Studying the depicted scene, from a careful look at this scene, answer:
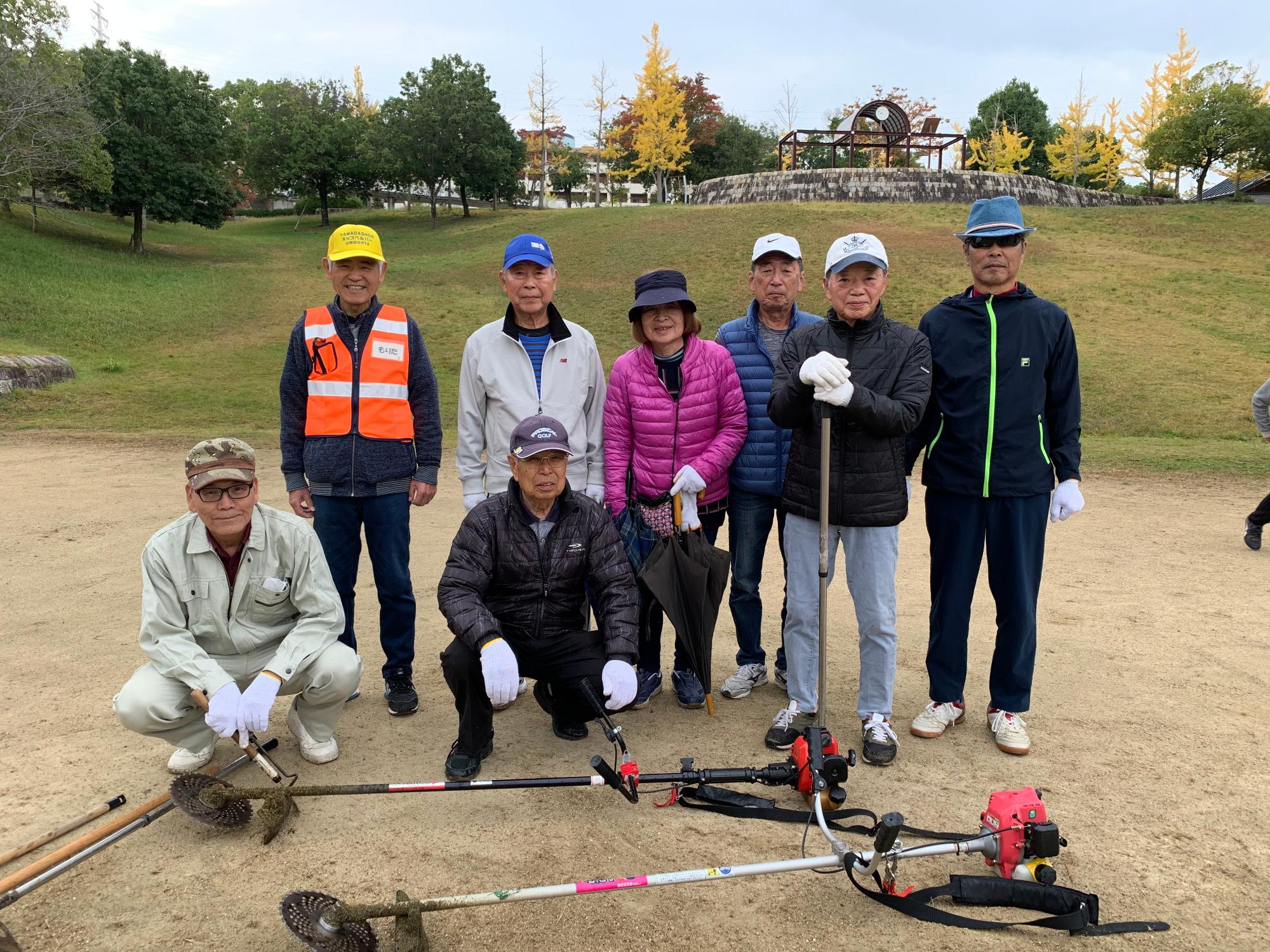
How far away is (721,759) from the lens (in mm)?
3938

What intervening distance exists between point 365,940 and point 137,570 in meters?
5.28

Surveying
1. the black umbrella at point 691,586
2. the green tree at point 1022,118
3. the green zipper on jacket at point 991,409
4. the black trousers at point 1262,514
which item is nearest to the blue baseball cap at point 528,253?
the black umbrella at point 691,586

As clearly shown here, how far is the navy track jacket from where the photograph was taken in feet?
12.9

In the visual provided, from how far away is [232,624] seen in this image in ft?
12.4

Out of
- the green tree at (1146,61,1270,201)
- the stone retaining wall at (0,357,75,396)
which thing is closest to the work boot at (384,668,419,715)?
the stone retaining wall at (0,357,75,396)

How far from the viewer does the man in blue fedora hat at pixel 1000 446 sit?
3941 millimetres

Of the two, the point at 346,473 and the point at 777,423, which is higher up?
the point at 777,423

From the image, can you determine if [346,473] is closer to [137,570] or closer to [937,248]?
[137,570]

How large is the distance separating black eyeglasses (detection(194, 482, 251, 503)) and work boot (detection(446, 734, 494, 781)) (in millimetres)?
1424

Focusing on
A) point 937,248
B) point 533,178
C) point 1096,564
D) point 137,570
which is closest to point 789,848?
point 1096,564

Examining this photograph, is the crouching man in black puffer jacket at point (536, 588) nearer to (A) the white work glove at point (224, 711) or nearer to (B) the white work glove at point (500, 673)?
(B) the white work glove at point (500, 673)

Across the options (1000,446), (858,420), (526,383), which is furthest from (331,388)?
(1000,446)

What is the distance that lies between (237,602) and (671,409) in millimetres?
2161

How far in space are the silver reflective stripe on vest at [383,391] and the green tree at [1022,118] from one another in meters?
67.3
